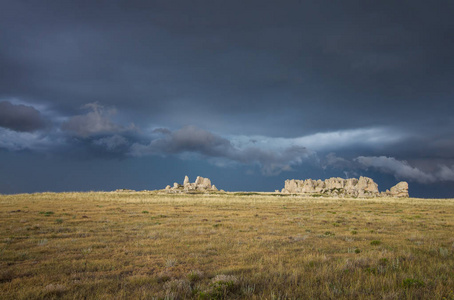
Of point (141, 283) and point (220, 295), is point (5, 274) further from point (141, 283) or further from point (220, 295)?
point (220, 295)

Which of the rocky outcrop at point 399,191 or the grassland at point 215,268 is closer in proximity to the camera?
the grassland at point 215,268

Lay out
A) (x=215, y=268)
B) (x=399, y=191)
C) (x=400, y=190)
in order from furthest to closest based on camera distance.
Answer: (x=400, y=190) → (x=399, y=191) → (x=215, y=268)

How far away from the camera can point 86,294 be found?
7.57 meters

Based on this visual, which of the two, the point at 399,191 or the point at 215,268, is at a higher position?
the point at 215,268

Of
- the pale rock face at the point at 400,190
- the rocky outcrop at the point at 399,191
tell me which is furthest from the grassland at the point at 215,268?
the pale rock face at the point at 400,190

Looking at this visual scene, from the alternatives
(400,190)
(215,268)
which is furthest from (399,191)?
(215,268)

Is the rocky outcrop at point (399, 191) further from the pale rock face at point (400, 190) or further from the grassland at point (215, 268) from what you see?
the grassland at point (215, 268)

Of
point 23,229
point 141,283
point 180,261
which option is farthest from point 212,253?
point 23,229

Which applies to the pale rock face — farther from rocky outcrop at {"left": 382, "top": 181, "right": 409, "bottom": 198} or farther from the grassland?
the grassland

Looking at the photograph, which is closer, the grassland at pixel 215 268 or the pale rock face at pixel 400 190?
the grassland at pixel 215 268

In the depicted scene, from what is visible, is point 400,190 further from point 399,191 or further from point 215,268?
point 215,268

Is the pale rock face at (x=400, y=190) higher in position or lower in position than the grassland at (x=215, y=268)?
lower

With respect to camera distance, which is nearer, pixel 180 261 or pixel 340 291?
pixel 340 291

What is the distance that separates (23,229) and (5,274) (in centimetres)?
1321
